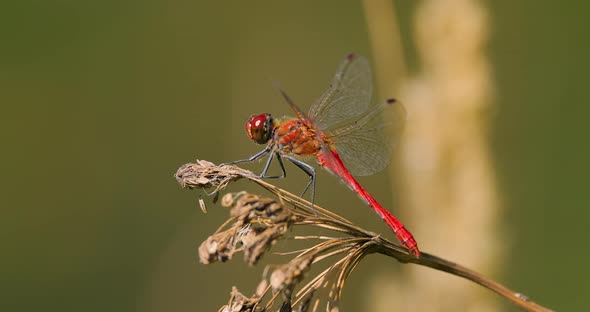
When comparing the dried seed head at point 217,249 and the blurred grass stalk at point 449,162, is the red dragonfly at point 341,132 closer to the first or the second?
the blurred grass stalk at point 449,162

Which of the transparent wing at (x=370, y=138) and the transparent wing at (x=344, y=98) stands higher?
the transparent wing at (x=344, y=98)

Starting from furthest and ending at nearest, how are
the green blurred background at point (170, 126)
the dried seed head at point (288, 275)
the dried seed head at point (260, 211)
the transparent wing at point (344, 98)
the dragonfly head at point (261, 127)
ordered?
the green blurred background at point (170, 126) → the transparent wing at point (344, 98) → the dragonfly head at point (261, 127) → the dried seed head at point (260, 211) → the dried seed head at point (288, 275)

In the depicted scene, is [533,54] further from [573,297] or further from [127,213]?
[127,213]

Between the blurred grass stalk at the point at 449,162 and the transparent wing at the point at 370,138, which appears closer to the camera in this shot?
the blurred grass stalk at the point at 449,162

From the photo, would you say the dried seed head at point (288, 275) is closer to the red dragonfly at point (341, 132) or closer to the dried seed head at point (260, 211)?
the dried seed head at point (260, 211)

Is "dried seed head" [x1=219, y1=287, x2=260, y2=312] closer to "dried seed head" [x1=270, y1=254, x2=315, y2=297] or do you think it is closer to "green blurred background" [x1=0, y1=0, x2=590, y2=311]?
"dried seed head" [x1=270, y1=254, x2=315, y2=297]

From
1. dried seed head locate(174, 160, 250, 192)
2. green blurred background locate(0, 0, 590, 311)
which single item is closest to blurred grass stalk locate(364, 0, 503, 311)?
dried seed head locate(174, 160, 250, 192)

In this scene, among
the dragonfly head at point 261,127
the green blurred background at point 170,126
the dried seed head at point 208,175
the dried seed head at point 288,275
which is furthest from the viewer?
the green blurred background at point 170,126

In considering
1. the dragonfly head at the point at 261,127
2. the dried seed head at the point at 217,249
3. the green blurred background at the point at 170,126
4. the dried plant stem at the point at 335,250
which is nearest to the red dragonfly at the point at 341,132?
the dragonfly head at the point at 261,127

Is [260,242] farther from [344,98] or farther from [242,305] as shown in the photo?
[344,98]
